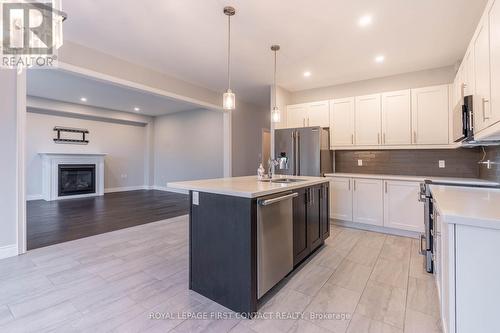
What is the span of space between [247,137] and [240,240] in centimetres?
Answer: 488

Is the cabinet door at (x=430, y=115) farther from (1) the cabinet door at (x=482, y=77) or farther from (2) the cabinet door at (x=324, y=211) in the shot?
(2) the cabinet door at (x=324, y=211)

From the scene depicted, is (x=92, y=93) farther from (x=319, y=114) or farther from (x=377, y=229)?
(x=377, y=229)

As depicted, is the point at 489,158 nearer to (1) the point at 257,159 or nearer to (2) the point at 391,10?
(2) the point at 391,10

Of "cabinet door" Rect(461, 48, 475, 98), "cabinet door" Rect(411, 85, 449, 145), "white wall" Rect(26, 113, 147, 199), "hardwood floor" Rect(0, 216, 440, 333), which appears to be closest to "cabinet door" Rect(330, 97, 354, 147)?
"cabinet door" Rect(411, 85, 449, 145)

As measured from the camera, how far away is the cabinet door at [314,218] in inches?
105

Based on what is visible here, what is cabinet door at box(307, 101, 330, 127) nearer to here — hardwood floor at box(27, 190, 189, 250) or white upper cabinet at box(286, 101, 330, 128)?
white upper cabinet at box(286, 101, 330, 128)

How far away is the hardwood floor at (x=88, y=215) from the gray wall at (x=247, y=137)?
1819mm

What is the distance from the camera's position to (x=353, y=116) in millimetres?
4230

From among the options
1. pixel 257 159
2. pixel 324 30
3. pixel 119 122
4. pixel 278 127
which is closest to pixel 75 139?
pixel 119 122

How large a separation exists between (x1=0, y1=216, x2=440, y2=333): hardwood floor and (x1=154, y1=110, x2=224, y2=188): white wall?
417 cm

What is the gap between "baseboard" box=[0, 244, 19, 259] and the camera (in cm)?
271

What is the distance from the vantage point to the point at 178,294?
2.06m

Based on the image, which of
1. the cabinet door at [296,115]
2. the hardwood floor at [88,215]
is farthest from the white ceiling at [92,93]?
the hardwood floor at [88,215]

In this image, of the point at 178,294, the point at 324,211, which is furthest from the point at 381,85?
the point at 178,294
